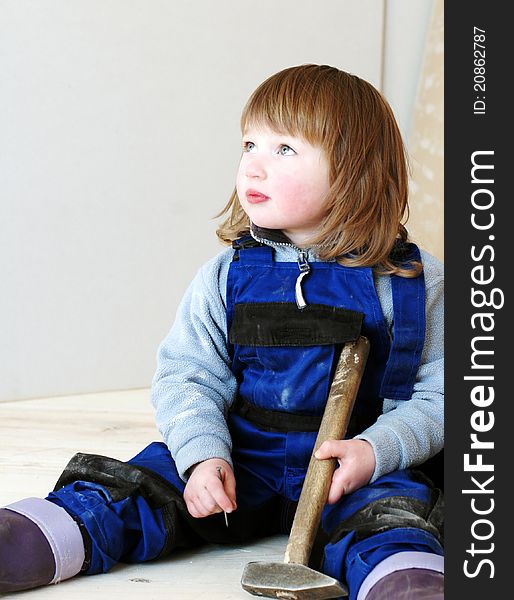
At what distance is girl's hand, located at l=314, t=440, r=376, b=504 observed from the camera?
1085 millimetres

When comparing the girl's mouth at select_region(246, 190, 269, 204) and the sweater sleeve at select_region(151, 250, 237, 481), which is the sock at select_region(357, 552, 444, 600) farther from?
the girl's mouth at select_region(246, 190, 269, 204)

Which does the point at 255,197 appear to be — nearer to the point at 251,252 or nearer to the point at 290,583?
the point at 251,252

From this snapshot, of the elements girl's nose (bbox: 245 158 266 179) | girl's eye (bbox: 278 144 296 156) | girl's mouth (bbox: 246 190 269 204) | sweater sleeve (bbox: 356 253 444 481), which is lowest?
sweater sleeve (bbox: 356 253 444 481)

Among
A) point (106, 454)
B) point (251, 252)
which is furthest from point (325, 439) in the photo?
point (106, 454)

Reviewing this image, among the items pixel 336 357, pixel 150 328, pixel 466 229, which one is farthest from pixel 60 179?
pixel 466 229

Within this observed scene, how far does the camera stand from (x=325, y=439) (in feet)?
3.66

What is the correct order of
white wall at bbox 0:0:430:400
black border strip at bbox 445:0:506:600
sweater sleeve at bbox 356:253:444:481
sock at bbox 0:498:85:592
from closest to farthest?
black border strip at bbox 445:0:506:600 → sock at bbox 0:498:85:592 → sweater sleeve at bbox 356:253:444:481 → white wall at bbox 0:0:430:400

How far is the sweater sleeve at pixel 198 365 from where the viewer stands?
4.00 ft

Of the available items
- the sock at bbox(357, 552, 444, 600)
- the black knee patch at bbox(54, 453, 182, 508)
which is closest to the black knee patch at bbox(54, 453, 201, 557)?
the black knee patch at bbox(54, 453, 182, 508)

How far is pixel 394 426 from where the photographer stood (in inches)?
45.1

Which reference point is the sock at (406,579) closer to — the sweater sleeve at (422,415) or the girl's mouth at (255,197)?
the sweater sleeve at (422,415)

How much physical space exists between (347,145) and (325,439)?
36 cm

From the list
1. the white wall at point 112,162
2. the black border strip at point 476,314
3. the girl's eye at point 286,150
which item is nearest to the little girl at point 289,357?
the girl's eye at point 286,150

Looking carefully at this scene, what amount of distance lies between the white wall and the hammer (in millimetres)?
1011
